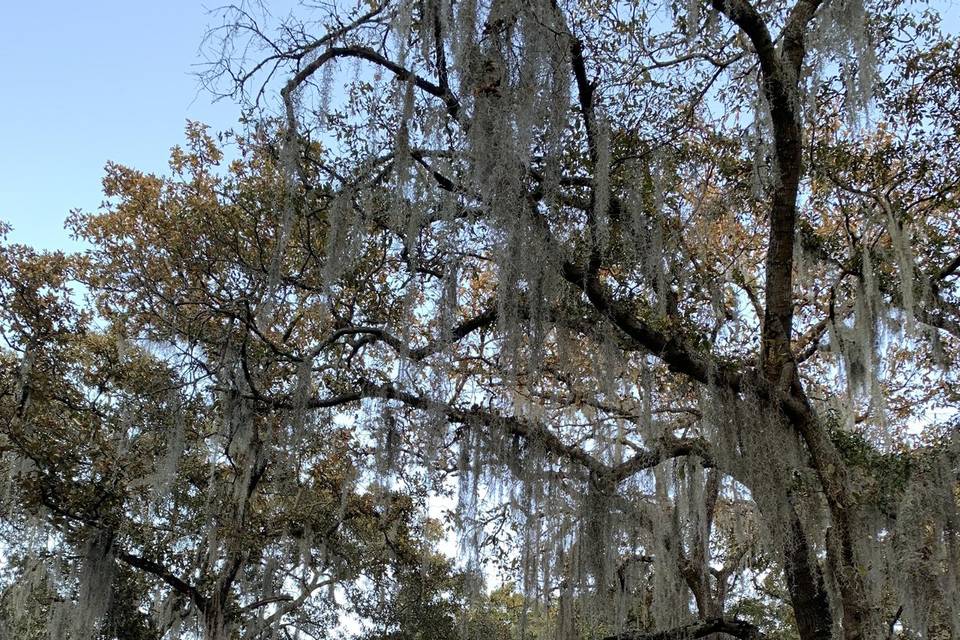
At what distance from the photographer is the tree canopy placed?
3.49 metres

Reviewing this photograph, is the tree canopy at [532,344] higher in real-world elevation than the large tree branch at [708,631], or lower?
higher

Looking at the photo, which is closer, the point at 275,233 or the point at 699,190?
the point at 699,190

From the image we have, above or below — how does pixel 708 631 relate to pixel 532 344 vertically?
below

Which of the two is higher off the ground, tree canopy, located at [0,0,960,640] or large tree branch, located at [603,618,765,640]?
tree canopy, located at [0,0,960,640]

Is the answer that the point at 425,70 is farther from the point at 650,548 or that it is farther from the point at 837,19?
the point at 650,548

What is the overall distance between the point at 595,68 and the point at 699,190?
4.34ft

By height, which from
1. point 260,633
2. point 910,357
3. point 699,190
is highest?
point 699,190

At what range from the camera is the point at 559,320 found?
3916 mm

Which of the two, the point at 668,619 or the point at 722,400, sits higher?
the point at 722,400

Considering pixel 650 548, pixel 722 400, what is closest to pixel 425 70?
pixel 722 400

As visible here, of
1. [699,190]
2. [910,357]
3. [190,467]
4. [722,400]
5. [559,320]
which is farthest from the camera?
[190,467]

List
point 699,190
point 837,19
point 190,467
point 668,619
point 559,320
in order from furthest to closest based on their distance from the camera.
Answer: point 190,467 → point 699,190 → point 668,619 → point 559,320 → point 837,19

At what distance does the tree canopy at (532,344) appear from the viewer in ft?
11.5

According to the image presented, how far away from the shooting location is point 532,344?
362 centimetres
